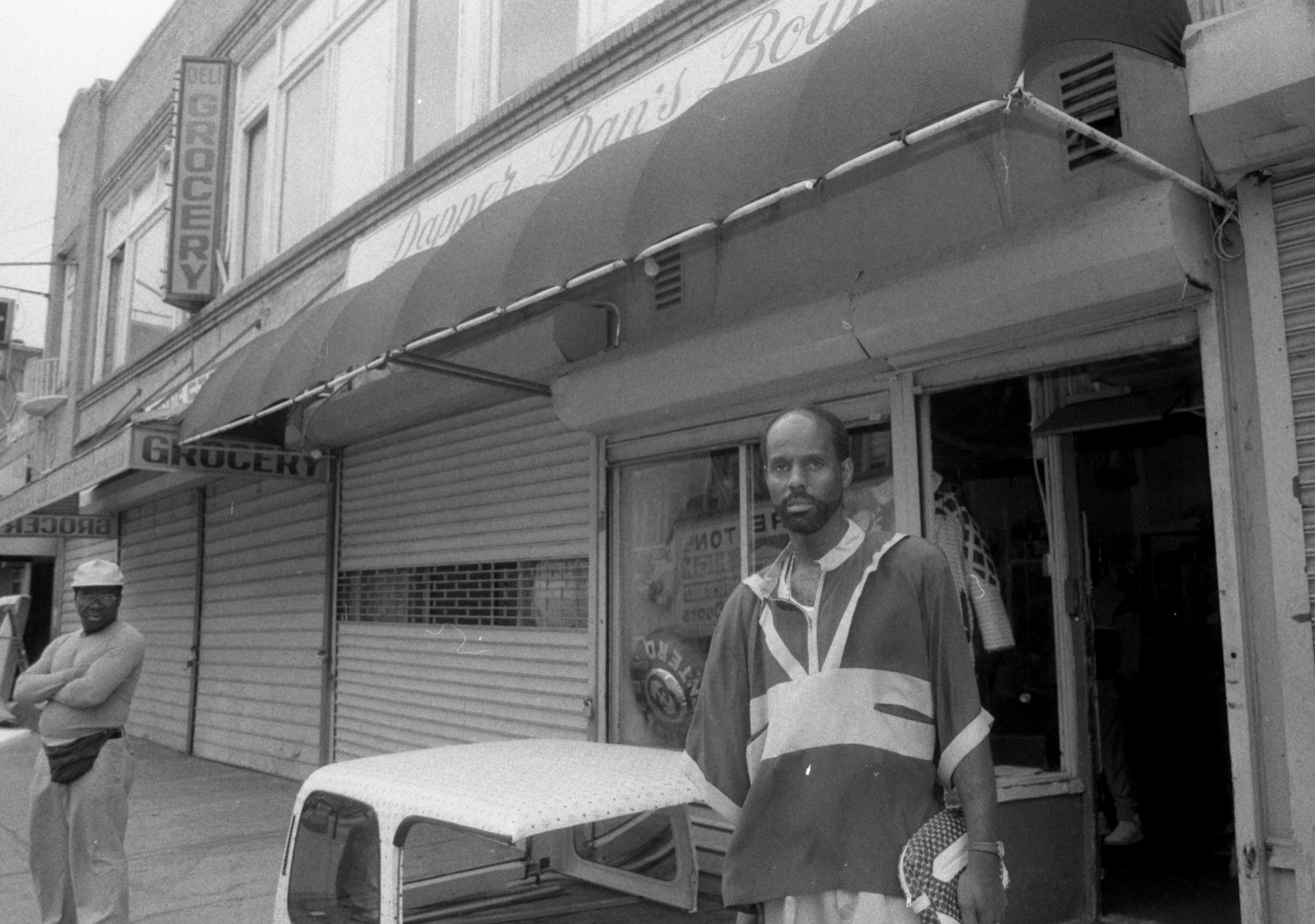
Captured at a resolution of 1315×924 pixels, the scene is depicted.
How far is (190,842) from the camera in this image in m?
8.21

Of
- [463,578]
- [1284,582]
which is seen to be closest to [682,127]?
[1284,582]

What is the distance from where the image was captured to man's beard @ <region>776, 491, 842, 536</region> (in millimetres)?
2588

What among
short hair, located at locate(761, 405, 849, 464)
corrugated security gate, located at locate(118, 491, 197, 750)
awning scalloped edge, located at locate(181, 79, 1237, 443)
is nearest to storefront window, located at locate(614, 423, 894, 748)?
awning scalloped edge, located at locate(181, 79, 1237, 443)

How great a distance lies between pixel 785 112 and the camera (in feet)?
13.5

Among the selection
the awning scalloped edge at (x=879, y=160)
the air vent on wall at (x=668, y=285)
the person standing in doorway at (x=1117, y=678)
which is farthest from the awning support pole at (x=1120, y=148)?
the person standing in doorway at (x=1117, y=678)

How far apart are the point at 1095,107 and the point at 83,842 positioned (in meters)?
5.31

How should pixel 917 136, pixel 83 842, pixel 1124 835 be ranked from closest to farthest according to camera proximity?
pixel 917 136 → pixel 83 842 → pixel 1124 835

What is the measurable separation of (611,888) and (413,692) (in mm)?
5247

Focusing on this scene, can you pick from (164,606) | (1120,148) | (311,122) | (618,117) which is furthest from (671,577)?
(164,606)

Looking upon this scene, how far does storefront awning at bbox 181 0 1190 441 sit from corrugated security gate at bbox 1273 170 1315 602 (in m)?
0.62

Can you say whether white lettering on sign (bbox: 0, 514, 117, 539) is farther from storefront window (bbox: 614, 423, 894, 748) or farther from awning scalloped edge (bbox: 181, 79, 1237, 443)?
awning scalloped edge (bbox: 181, 79, 1237, 443)

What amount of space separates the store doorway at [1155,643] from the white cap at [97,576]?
463 centimetres

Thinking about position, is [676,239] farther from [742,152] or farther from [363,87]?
[363,87]

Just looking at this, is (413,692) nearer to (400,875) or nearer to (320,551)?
(320,551)
